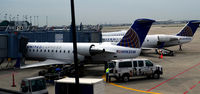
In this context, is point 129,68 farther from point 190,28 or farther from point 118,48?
point 190,28

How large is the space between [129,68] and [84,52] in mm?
6187

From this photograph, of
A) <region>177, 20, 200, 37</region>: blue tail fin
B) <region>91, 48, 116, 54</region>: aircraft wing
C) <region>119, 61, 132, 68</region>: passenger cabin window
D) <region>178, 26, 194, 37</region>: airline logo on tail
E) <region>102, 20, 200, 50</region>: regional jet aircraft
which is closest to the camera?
<region>119, 61, 132, 68</region>: passenger cabin window

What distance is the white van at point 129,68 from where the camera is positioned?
21.3 meters

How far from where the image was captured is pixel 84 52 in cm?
2573

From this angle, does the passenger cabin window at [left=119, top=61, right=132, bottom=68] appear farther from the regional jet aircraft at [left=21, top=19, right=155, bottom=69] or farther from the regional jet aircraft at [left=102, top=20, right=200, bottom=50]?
the regional jet aircraft at [left=102, top=20, right=200, bottom=50]

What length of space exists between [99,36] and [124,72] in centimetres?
2281

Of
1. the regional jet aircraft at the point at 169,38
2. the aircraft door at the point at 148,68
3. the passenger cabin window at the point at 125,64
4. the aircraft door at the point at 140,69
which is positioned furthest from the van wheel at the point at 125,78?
the regional jet aircraft at the point at 169,38

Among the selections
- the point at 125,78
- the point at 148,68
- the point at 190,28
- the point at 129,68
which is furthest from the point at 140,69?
the point at 190,28

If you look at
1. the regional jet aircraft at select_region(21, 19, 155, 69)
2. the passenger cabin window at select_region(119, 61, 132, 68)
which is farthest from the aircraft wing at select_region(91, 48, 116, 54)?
the passenger cabin window at select_region(119, 61, 132, 68)

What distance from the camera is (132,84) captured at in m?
20.4

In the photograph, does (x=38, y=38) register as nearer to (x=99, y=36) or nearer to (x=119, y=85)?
(x=99, y=36)

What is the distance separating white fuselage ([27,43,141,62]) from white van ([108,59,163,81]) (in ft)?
13.1

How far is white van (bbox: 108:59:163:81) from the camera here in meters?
21.3

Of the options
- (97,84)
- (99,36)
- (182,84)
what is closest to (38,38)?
(99,36)
